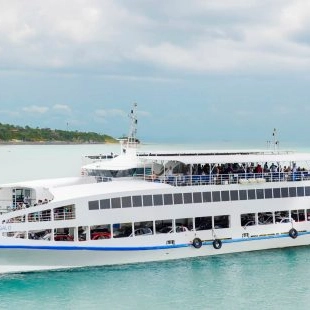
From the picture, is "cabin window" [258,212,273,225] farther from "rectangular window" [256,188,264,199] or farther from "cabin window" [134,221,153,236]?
"cabin window" [134,221,153,236]

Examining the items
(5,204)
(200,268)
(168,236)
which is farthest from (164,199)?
(5,204)

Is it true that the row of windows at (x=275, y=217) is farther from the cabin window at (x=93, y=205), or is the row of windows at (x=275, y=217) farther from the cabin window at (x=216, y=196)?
the cabin window at (x=93, y=205)

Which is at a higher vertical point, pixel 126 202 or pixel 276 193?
pixel 126 202

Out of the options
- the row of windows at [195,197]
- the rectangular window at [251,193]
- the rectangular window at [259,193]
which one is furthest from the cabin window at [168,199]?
the rectangular window at [259,193]

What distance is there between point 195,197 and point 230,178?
2.36m

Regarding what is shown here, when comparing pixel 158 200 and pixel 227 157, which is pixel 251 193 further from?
pixel 158 200

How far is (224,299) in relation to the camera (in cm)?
2527

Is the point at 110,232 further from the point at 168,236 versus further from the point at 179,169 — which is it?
the point at 179,169

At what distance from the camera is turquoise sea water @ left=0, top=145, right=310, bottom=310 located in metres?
24.6

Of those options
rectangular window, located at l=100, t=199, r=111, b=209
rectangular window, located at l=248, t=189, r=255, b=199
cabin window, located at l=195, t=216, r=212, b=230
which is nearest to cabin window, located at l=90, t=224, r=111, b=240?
rectangular window, located at l=100, t=199, r=111, b=209

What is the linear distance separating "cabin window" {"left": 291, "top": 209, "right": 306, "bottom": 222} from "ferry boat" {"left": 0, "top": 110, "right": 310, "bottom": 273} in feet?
0.17

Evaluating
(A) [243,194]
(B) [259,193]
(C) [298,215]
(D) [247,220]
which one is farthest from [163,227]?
(C) [298,215]

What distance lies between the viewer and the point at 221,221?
31.3 m

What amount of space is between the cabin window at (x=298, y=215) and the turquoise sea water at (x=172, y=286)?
312 centimetres
